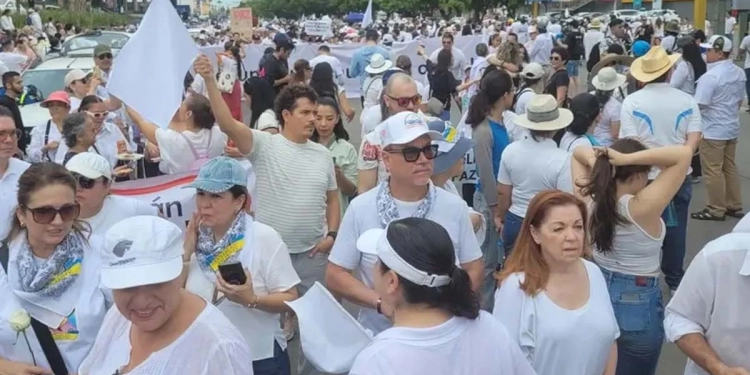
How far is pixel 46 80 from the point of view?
1321 cm

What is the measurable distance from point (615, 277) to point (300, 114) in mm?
1961

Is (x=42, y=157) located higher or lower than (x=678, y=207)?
higher

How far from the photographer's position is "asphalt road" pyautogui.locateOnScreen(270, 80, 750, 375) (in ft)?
17.9

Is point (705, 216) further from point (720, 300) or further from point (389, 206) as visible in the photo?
point (720, 300)

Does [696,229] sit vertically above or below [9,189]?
below

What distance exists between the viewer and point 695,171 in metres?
10.4

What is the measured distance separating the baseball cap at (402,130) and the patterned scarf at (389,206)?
0.22 m

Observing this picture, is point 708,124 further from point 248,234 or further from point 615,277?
point 248,234

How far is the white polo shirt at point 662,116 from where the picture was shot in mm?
6328

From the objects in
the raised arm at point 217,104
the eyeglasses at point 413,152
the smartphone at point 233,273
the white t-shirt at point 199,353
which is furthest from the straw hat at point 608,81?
the white t-shirt at point 199,353

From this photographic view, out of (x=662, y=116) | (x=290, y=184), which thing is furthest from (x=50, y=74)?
(x=662, y=116)

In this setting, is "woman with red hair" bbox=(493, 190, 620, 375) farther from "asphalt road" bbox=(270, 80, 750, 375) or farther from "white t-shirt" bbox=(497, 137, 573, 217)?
"asphalt road" bbox=(270, 80, 750, 375)

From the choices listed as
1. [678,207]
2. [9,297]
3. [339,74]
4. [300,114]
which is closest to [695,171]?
[678,207]

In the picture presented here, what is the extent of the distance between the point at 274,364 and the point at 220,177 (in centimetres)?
85
